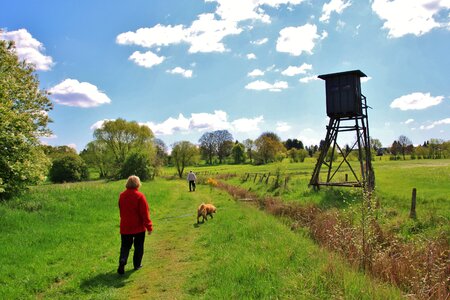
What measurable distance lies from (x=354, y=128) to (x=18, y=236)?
20.1 meters

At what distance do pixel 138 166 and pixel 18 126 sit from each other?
110 ft

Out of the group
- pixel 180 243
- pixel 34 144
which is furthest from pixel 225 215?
pixel 34 144

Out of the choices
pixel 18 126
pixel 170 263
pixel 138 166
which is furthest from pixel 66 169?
pixel 170 263

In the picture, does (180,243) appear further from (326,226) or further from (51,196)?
(51,196)

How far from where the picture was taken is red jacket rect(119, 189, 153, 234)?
25.9 ft

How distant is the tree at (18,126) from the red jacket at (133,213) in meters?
6.35

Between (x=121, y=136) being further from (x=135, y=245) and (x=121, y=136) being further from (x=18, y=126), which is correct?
(x=135, y=245)

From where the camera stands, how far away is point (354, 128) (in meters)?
22.7

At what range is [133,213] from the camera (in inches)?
312

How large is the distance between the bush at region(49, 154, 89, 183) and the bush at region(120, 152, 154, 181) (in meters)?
19.7

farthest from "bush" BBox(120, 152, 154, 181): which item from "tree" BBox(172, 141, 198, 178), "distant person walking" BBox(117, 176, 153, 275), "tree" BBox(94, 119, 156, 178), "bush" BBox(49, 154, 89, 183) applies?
"distant person walking" BBox(117, 176, 153, 275)

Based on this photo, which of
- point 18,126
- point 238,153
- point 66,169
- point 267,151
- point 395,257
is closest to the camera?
point 395,257

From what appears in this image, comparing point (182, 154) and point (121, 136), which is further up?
point (121, 136)

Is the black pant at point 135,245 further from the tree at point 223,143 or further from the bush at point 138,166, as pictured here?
the tree at point 223,143
